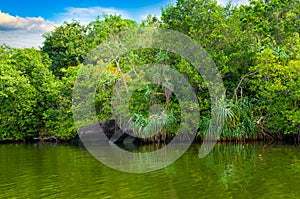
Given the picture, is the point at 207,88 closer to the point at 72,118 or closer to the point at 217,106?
the point at 217,106

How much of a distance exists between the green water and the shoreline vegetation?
3.81 m

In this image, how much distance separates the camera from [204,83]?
20.8m

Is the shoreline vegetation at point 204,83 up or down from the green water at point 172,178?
up

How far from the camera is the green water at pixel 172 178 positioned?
9.48 metres

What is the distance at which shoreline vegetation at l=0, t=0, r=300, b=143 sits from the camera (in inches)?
763

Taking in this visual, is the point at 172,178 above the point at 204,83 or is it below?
below

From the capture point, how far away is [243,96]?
2170 centimetres

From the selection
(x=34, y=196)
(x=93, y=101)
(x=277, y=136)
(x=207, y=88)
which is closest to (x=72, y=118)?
(x=93, y=101)

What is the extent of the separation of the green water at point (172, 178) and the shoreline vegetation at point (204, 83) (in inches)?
150

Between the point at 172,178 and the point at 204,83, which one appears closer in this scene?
the point at 172,178

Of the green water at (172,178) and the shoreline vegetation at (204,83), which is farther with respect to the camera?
the shoreline vegetation at (204,83)

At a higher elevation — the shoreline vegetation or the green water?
the shoreline vegetation

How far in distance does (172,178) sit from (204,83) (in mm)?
10329

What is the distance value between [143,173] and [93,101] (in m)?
12.8
